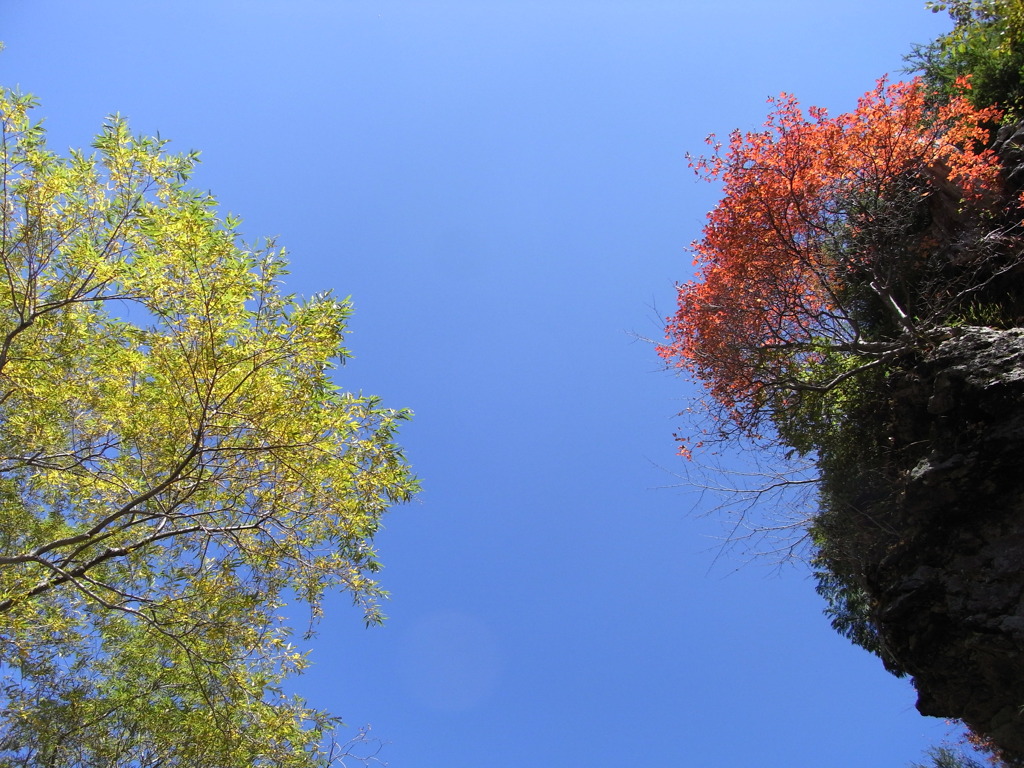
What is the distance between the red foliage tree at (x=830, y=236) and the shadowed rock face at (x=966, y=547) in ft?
2.60

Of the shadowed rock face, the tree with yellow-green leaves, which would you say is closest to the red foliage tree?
the shadowed rock face

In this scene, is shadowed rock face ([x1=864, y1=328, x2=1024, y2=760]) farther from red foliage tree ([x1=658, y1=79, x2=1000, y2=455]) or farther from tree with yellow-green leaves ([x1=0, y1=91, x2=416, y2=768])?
tree with yellow-green leaves ([x1=0, y1=91, x2=416, y2=768])

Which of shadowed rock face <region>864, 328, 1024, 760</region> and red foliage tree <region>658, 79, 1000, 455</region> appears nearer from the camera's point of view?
shadowed rock face <region>864, 328, 1024, 760</region>

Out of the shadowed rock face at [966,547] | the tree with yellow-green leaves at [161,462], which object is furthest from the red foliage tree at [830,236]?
the tree with yellow-green leaves at [161,462]

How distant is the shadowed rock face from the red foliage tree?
79 cm

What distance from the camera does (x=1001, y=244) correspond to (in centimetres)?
668

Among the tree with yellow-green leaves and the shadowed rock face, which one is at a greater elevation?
the tree with yellow-green leaves

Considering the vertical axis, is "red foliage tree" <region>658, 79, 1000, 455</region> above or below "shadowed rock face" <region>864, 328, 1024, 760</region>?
above

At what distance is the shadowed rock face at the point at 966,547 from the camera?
18.4 feet

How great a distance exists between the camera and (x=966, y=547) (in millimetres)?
6012

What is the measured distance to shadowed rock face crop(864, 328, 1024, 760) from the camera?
5.62 meters

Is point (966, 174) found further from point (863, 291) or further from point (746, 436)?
point (746, 436)

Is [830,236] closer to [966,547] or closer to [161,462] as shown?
[966,547]

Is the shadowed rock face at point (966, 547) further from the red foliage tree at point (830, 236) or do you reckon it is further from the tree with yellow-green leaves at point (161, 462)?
the tree with yellow-green leaves at point (161, 462)
